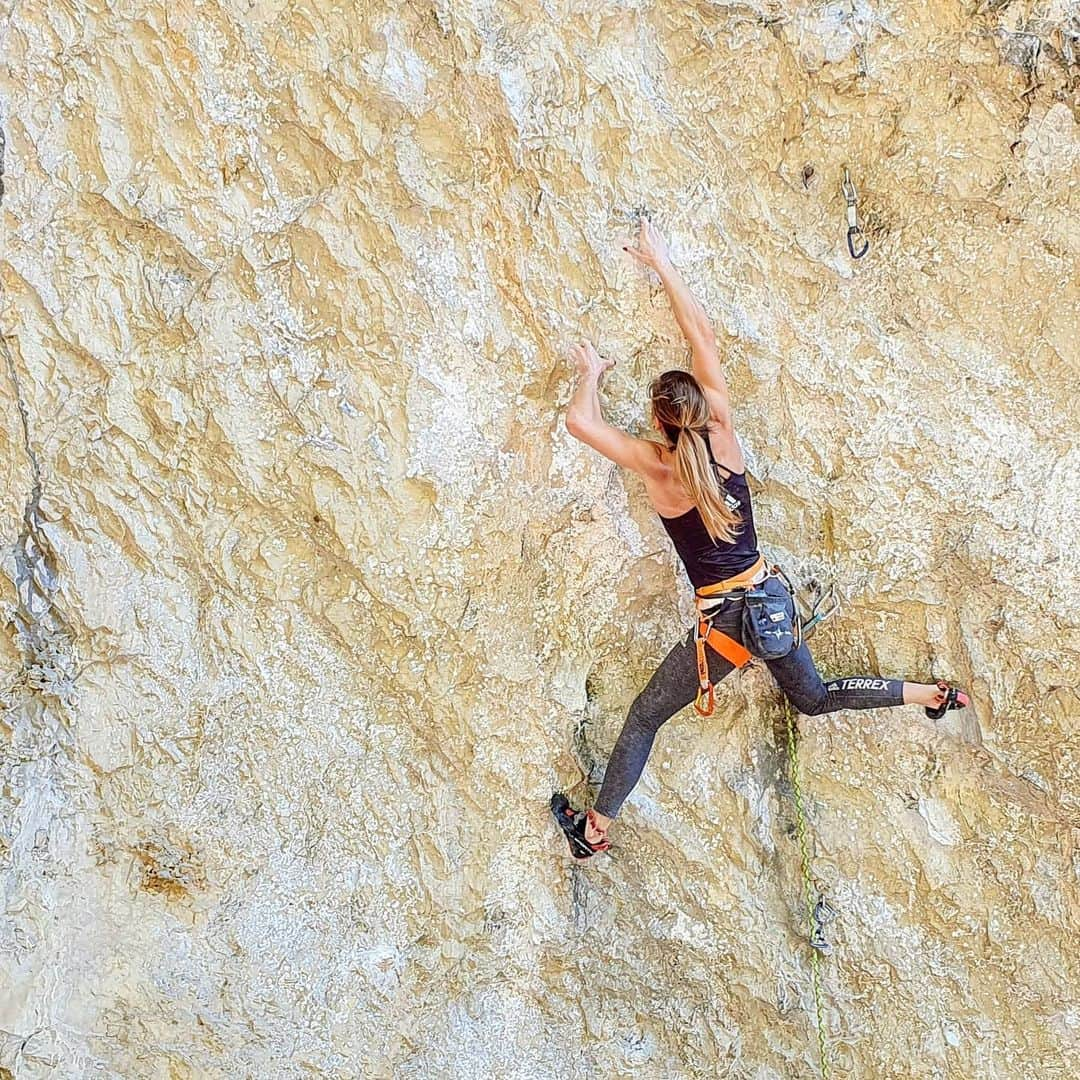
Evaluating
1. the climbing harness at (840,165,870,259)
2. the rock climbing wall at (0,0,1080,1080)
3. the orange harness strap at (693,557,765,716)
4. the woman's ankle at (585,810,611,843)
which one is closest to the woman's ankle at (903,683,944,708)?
the rock climbing wall at (0,0,1080,1080)

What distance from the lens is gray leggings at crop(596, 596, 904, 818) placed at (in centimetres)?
358

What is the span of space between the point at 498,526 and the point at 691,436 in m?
0.87

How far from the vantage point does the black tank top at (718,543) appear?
3365 millimetres

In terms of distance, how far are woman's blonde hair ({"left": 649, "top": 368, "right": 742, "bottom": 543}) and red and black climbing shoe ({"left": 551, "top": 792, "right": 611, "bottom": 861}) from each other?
143 centimetres

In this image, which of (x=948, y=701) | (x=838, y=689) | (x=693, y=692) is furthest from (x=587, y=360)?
(x=948, y=701)

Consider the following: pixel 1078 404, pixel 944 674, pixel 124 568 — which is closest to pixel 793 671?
pixel 944 674

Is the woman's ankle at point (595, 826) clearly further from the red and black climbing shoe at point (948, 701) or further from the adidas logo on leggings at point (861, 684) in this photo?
the red and black climbing shoe at point (948, 701)

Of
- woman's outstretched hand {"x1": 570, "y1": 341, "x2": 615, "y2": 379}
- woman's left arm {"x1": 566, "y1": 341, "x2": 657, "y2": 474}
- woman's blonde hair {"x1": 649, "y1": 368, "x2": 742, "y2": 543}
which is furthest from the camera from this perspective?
woman's outstretched hand {"x1": 570, "y1": 341, "x2": 615, "y2": 379}

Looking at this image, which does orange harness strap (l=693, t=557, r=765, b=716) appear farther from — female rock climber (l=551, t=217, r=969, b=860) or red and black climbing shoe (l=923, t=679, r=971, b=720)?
red and black climbing shoe (l=923, t=679, r=971, b=720)

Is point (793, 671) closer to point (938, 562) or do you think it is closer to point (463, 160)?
point (938, 562)

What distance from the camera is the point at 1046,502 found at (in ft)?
11.6

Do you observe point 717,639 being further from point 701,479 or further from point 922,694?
point 922,694

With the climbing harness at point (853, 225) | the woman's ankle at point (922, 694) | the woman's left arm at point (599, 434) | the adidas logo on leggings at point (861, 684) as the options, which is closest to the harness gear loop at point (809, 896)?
the adidas logo on leggings at point (861, 684)

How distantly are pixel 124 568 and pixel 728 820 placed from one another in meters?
2.59
